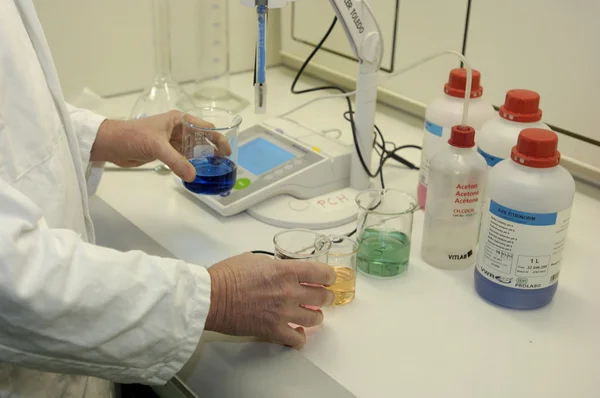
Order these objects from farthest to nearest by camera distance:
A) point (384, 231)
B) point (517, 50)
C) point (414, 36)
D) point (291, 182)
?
1. point (414, 36)
2. point (517, 50)
3. point (291, 182)
4. point (384, 231)

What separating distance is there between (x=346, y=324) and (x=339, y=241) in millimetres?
153

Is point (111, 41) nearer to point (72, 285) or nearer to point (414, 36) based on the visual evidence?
point (414, 36)

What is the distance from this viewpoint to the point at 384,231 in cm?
103

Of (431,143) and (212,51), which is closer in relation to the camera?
(431,143)

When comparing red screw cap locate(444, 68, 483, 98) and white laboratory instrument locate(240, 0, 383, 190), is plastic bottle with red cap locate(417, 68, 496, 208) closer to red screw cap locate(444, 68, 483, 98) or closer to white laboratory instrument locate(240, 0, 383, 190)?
red screw cap locate(444, 68, 483, 98)

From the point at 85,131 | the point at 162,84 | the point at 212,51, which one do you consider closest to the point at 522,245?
the point at 85,131

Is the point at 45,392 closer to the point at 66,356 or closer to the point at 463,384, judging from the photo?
the point at 66,356

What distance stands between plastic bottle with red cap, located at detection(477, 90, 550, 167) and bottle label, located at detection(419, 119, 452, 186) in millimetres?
74

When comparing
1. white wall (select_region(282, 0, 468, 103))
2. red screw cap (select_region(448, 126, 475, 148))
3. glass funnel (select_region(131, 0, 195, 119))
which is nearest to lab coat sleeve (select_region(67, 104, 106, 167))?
glass funnel (select_region(131, 0, 195, 119))

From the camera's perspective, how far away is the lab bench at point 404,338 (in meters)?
0.77

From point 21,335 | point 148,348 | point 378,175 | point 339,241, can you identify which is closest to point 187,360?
point 148,348

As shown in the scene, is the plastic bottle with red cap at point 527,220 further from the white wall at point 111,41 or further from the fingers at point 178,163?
the white wall at point 111,41

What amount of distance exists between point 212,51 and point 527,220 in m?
1.05

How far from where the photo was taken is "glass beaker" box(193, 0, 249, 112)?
1.62m
